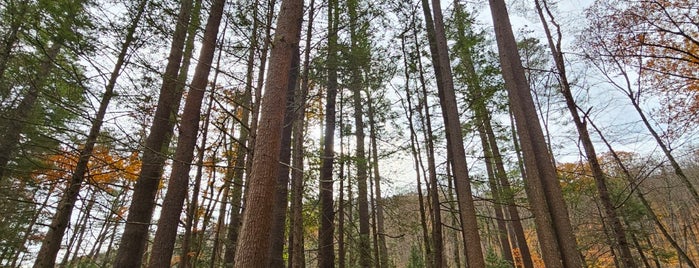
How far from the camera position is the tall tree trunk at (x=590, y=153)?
5078mm

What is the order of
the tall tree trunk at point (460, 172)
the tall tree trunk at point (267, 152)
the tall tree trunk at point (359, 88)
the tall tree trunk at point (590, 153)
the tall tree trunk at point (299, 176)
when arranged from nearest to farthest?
1. the tall tree trunk at point (267, 152)
2. the tall tree trunk at point (299, 176)
3. the tall tree trunk at point (460, 172)
4. the tall tree trunk at point (590, 153)
5. the tall tree trunk at point (359, 88)

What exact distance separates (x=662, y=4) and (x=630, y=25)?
698 mm

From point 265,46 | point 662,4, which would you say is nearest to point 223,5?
point 265,46

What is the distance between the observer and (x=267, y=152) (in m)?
2.80

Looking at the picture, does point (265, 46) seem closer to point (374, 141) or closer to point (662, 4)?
point (374, 141)

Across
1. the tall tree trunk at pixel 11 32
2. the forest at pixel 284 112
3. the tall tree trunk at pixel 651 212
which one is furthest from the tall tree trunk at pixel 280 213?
the tall tree trunk at pixel 651 212

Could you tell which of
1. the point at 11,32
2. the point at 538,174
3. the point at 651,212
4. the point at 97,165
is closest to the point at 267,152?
the point at 538,174

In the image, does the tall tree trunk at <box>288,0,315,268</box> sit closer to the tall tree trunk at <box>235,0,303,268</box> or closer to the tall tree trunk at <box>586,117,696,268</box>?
the tall tree trunk at <box>235,0,303,268</box>

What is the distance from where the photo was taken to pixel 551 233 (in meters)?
3.98

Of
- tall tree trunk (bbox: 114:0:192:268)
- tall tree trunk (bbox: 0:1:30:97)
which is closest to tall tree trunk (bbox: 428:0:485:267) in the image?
tall tree trunk (bbox: 114:0:192:268)

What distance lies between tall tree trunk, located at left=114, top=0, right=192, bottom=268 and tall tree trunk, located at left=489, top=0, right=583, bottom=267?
507 centimetres

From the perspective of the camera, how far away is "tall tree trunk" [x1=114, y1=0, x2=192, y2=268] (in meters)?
4.48

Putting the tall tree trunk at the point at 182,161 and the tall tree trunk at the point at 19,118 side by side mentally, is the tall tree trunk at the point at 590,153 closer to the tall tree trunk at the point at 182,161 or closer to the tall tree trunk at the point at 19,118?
the tall tree trunk at the point at 182,161

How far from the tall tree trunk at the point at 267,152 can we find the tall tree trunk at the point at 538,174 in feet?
11.9
